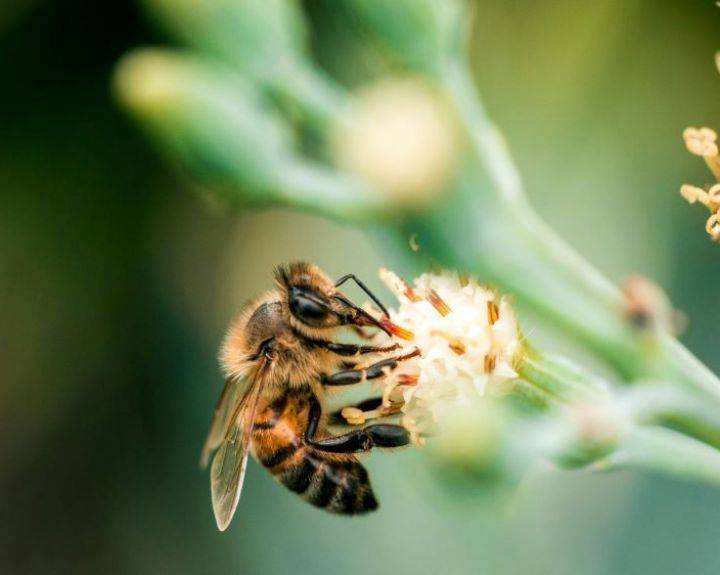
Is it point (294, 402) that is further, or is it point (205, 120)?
point (294, 402)

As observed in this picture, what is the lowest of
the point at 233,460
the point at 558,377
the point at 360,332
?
the point at 233,460

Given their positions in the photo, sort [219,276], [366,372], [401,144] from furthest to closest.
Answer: [219,276] < [366,372] < [401,144]

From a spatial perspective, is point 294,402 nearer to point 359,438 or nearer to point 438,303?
point 359,438

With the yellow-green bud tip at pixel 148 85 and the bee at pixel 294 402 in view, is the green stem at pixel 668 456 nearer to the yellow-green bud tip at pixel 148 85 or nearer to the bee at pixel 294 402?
the yellow-green bud tip at pixel 148 85

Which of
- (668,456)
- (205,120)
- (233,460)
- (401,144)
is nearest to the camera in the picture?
(401,144)

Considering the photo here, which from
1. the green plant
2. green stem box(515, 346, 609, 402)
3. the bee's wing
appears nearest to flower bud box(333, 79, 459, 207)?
the green plant

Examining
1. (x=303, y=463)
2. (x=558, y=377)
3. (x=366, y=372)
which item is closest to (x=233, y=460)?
(x=303, y=463)

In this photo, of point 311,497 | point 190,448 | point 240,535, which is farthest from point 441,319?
point 190,448

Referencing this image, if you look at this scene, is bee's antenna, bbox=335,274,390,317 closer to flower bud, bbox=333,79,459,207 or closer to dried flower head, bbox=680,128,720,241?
dried flower head, bbox=680,128,720,241

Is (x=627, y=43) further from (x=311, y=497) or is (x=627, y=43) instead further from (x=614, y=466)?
(x=614, y=466)
